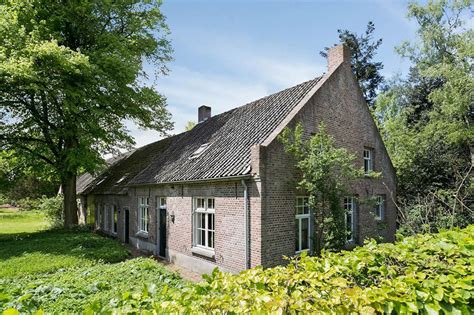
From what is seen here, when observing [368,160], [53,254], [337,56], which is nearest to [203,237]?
[53,254]

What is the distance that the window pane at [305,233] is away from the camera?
37.2 ft

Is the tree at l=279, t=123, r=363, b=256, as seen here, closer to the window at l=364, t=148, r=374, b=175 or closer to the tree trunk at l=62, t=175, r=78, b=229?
the window at l=364, t=148, r=374, b=175

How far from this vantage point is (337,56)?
1417 cm

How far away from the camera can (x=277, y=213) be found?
10242 mm

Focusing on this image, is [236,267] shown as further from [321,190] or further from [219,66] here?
[219,66]

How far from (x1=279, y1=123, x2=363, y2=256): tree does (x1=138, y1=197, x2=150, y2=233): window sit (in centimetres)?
961

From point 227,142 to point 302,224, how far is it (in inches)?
193

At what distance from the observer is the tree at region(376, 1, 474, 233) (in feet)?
52.1

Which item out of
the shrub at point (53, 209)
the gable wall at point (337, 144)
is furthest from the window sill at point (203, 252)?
the shrub at point (53, 209)

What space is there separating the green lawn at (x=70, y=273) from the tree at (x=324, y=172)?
17.1 feet

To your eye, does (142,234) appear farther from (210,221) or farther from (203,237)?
(210,221)

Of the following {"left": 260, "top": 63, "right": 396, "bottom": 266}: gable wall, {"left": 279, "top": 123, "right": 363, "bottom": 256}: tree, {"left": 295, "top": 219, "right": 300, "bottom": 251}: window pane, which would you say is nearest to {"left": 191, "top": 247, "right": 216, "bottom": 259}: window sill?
{"left": 260, "top": 63, "right": 396, "bottom": 266}: gable wall

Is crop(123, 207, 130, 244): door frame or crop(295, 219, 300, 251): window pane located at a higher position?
crop(295, 219, 300, 251): window pane

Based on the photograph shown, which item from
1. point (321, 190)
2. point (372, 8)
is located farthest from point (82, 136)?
point (372, 8)
